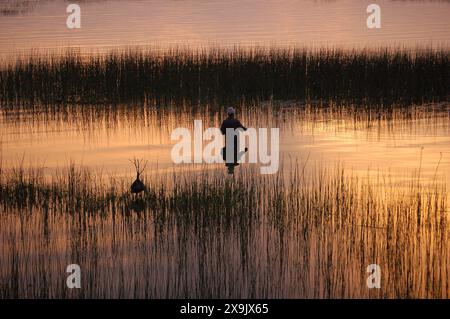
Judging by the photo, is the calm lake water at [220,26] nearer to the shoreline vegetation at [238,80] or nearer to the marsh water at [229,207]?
the shoreline vegetation at [238,80]

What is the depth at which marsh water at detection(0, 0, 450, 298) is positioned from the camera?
24.2ft

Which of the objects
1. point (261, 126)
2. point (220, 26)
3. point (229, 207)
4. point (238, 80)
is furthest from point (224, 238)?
point (220, 26)

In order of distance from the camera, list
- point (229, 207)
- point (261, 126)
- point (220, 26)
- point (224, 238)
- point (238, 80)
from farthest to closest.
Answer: point (220, 26) < point (238, 80) < point (261, 126) < point (229, 207) < point (224, 238)

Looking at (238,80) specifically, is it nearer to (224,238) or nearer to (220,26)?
(224,238)

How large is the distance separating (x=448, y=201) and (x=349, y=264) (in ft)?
7.23

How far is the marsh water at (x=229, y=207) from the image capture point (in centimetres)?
739

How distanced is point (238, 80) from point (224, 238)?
934 cm

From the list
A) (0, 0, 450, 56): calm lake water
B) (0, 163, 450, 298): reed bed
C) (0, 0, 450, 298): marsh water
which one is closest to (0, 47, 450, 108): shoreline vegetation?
(0, 0, 450, 298): marsh water

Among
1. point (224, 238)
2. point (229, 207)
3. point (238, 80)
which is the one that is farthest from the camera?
point (238, 80)

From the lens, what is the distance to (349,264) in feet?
25.0

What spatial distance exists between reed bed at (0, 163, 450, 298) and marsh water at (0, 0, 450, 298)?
0.07 feet

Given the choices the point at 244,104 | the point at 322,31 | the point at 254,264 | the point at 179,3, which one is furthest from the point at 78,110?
the point at 179,3

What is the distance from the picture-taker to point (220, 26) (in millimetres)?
39312

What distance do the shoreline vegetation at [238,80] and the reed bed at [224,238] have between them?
22.3 ft
